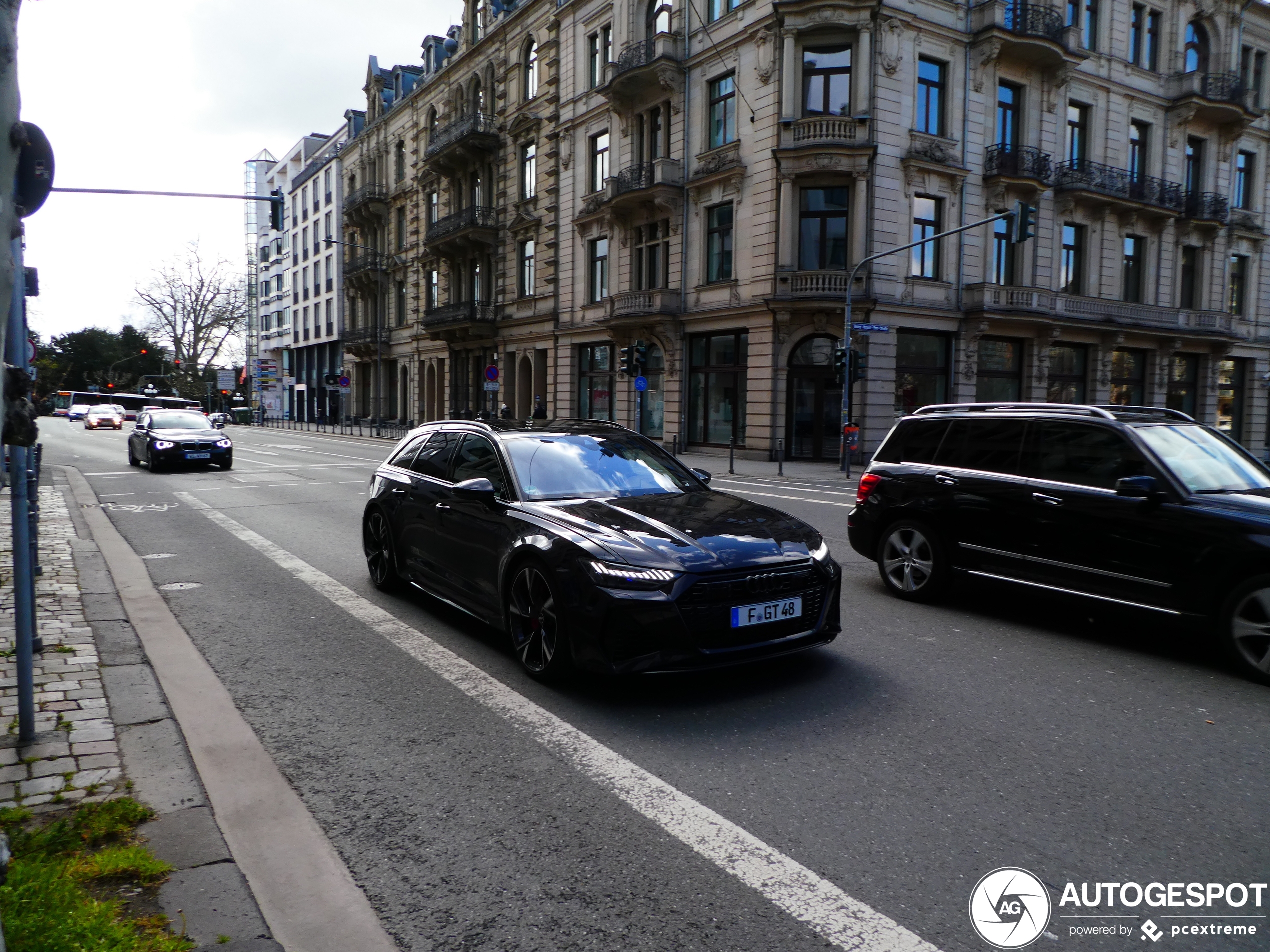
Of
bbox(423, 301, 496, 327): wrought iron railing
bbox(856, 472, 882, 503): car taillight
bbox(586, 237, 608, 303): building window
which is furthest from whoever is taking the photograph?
bbox(423, 301, 496, 327): wrought iron railing

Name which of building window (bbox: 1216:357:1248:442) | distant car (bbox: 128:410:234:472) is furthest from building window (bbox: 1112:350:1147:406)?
distant car (bbox: 128:410:234:472)

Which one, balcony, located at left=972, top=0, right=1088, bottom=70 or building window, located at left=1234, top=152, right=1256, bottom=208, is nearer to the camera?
balcony, located at left=972, top=0, right=1088, bottom=70

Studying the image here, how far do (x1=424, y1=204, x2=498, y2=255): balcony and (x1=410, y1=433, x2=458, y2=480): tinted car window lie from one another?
36681 millimetres

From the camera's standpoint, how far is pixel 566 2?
3628cm

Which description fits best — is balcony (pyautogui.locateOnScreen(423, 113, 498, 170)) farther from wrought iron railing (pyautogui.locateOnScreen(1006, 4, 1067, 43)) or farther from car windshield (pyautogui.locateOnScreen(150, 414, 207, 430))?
car windshield (pyautogui.locateOnScreen(150, 414, 207, 430))

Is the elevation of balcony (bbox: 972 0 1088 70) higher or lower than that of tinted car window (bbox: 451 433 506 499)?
higher

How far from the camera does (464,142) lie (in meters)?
42.2

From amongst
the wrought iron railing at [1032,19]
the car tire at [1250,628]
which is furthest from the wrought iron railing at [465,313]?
the car tire at [1250,628]

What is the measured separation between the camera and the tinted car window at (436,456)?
6.89 m

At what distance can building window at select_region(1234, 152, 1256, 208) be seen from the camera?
3667cm

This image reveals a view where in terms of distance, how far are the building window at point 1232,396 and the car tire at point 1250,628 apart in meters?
36.5

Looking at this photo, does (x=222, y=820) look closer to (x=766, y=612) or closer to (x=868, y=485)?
(x=766, y=612)

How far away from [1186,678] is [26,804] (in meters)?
5.99

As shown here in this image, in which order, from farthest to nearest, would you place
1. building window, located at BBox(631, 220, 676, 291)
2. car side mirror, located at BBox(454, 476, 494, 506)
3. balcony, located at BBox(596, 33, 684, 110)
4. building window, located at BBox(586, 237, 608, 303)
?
building window, located at BBox(586, 237, 608, 303)
building window, located at BBox(631, 220, 676, 291)
balcony, located at BBox(596, 33, 684, 110)
car side mirror, located at BBox(454, 476, 494, 506)
